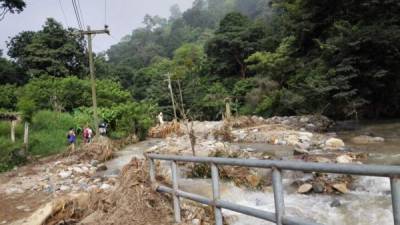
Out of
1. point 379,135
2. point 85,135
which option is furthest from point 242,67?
point 379,135

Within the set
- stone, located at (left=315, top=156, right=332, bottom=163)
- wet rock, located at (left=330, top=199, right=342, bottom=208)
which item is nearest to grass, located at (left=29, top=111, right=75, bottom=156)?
stone, located at (left=315, top=156, right=332, bottom=163)

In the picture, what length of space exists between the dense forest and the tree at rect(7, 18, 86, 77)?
9 cm

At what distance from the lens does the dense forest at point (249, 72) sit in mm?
18094

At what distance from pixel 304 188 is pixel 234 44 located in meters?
29.9

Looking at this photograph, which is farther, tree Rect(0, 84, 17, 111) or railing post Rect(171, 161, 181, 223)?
tree Rect(0, 84, 17, 111)

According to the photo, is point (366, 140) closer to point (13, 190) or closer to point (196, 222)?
point (196, 222)

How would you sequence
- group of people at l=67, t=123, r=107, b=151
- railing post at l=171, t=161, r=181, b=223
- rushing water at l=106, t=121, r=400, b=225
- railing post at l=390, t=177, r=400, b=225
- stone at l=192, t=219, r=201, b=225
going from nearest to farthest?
railing post at l=390, t=177, r=400, b=225
railing post at l=171, t=161, r=181, b=223
stone at l=192, t=219, r=201, b=225
rushing water at l=106, t=121, r=400, b=225
group of people at l=67, t=123, r=107, b=151

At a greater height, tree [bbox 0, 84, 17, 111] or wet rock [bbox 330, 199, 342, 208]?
tree [bbox 0, 84, 17, 111]

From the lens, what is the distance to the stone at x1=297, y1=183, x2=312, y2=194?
7915 mm

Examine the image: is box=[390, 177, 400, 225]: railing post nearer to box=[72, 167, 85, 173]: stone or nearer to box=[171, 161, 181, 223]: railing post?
box=[171, 161, 181, 223]: railing post

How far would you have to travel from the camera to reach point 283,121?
2294 centimetres

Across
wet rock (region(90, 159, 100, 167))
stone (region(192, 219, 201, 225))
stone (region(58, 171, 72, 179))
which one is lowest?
stone (region(192, 219, 201, 225))

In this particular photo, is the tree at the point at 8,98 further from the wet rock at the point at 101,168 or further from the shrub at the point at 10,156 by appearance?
the wet rock at the point at 101,168

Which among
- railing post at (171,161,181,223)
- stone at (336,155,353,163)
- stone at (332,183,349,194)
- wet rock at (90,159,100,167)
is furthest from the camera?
wet rock at (90,159,100,167)
